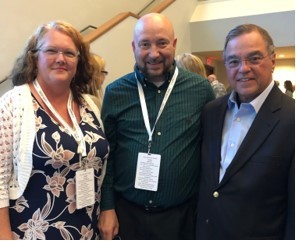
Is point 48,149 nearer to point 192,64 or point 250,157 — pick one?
point 250,157

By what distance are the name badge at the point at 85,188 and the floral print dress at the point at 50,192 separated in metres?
0.02

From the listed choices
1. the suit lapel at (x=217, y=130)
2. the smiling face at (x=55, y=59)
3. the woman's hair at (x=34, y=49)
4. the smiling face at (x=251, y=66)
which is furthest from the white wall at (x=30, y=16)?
the smiling face at (x=251, y=66)

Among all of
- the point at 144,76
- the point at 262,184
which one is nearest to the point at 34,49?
the point at 144,76

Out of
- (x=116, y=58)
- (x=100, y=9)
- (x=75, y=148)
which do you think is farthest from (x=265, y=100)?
(x=100, y=9)

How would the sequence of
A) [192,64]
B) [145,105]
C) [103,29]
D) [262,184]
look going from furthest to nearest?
[103,29]
[192,64]
[145,105]
[262,184]

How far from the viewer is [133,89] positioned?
202cm

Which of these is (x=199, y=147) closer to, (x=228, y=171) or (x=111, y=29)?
(x=228, y=171)

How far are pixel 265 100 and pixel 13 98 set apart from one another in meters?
1.21

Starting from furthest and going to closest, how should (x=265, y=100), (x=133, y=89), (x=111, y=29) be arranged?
(x=111, y=29) < (x=133, y=89) < (x=265, y=100)

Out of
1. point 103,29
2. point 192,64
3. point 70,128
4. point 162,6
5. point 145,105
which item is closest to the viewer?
point 70,128

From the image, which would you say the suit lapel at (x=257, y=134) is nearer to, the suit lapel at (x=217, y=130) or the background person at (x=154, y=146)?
the suit lapel at (x=217, y=130)

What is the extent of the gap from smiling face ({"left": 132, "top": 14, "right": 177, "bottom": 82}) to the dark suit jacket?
0.63 metres

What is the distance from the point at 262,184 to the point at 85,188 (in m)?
0.85

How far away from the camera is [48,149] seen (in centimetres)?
154
